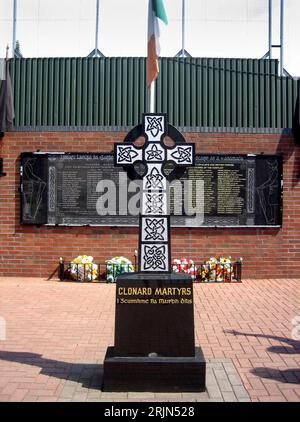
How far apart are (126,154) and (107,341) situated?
2557mm

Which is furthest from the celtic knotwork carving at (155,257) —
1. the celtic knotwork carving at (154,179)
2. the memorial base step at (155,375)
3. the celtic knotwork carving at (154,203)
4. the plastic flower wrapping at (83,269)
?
the plastic flower wrapping at (83,269)

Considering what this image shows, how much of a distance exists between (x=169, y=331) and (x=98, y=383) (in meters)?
0.87

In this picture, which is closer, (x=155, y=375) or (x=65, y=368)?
(x=155, y=375)

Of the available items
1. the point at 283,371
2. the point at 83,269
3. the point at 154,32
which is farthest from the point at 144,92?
the point at 283,371

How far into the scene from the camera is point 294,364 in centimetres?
502

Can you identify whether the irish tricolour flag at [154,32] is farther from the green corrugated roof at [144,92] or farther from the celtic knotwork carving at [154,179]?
the green corrugated roof at [144,92]

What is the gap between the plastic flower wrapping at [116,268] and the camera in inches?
389

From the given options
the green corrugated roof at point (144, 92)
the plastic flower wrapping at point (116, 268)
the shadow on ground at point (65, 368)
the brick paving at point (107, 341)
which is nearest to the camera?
the brick paving at point (107, 341)

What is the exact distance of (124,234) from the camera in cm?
1035

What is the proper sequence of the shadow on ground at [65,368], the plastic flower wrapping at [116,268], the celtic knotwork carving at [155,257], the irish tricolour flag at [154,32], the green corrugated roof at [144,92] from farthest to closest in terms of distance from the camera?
1. the green corrugated roof at [144,92]
2. the plastic flower wrapping at [116,268]
3. the irish tricolour flag at [154,32]
4. the celtic knotwork carving at [155,257]
5. the shadow on ground at [65,368]

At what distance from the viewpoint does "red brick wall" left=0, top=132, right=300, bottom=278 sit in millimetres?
10320

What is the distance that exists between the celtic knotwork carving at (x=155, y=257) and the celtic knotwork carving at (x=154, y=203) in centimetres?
37

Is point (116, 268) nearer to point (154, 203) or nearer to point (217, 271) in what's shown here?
point (217, 271)

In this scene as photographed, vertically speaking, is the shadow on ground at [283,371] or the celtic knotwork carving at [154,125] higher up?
the celtic knotwork carving at [154,125]
